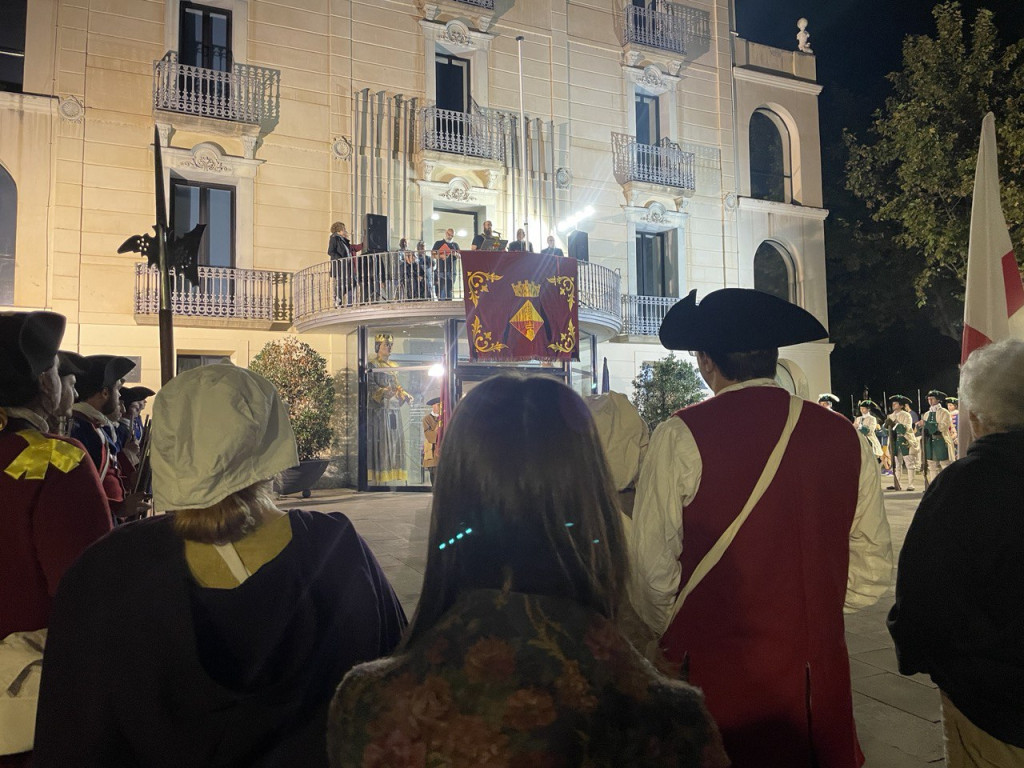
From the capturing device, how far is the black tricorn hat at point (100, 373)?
13.5ft

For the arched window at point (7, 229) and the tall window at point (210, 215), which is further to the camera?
the tall window at point (210, 215)

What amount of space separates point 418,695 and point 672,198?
61.9ft

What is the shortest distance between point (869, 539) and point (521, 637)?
1638 mm

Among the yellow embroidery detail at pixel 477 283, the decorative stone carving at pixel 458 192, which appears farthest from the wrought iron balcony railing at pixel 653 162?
the yellow embroidery detail at pixel 477 283

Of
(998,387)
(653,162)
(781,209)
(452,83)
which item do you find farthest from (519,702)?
(781,209)

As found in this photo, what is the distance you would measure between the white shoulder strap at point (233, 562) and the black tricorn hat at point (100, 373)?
319 cm

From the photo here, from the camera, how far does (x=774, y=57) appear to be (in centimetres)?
2053

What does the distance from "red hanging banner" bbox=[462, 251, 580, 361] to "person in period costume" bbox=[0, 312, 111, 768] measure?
1074cm

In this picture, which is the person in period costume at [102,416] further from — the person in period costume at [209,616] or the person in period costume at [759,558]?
the person in period costume at [759,558]

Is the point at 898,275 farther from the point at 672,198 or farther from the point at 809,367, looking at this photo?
the point at 672,198

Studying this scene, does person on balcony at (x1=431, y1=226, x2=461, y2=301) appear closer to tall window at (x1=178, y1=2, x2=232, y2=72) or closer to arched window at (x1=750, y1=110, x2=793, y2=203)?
tall window at (x1=178, y1=2, x2=232, y2=72)

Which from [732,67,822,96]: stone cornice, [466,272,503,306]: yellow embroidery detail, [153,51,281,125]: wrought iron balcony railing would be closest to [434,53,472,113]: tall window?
[153,51,281,125]: wrought iron balcony railing

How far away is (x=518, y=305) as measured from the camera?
1289cm

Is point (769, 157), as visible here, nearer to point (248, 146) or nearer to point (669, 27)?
point (669, 27)
